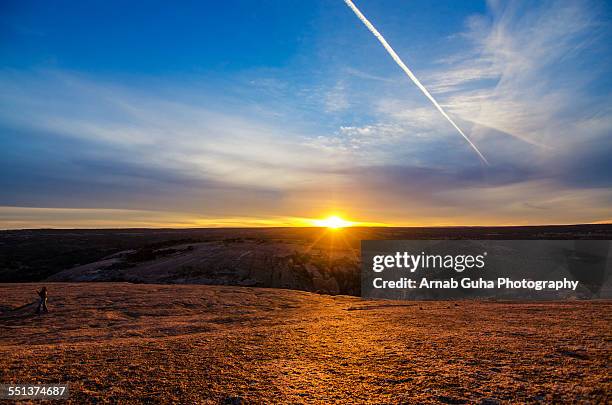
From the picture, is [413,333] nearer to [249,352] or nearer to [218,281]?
[249,352]

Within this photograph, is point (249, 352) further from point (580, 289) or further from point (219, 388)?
point (580, 289)

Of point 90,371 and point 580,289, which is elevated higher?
point 90,371

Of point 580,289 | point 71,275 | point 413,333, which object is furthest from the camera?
point 71,275

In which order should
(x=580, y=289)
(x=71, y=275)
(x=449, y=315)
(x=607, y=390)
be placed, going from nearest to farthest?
(x=607, y=390) < (x=449, y=315) < (x=580, y=289) < (x=71, y=275)

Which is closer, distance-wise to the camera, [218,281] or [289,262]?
[218,281]

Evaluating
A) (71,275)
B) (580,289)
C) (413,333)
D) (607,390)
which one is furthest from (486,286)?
(71,275)

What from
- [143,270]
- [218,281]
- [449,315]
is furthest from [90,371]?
[143,270]
